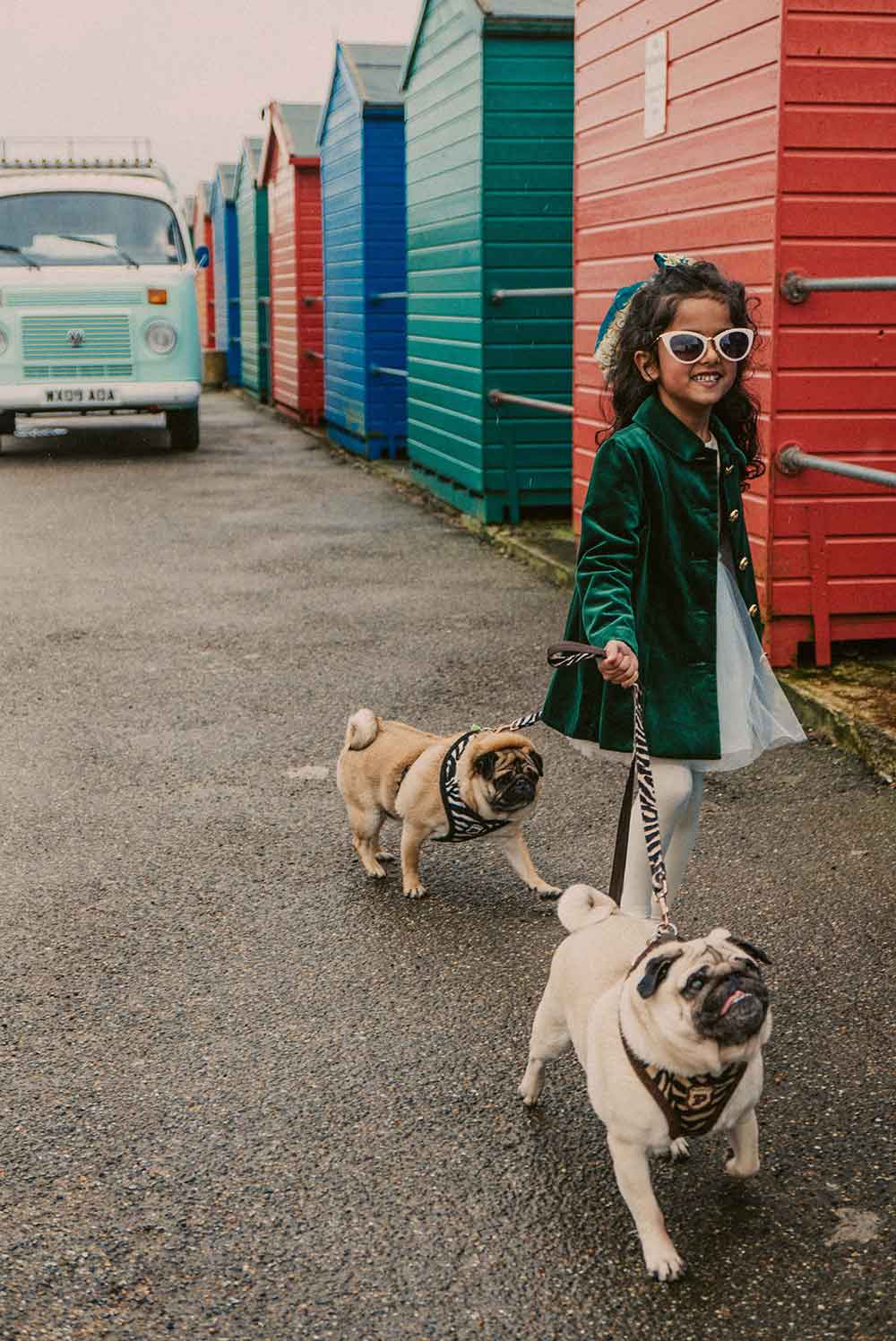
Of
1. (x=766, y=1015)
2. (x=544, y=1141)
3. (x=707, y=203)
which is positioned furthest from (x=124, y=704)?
(x=766, y=1015)

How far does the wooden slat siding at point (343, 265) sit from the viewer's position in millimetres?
15164

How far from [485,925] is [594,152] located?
5579mm

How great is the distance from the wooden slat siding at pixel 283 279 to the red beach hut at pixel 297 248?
0.4 inches

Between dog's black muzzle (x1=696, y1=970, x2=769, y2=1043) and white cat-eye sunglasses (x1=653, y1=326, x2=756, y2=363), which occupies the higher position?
white cat-eye sunglasses (x1=653, y1=326, x2=756, y2=363)

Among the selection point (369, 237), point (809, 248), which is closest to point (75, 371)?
point (369, 237)

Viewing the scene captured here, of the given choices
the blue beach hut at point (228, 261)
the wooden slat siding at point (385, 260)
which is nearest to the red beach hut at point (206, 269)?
the blue beach hut at point (228, 261)

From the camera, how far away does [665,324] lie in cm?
340

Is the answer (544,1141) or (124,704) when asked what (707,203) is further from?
(544,1141)

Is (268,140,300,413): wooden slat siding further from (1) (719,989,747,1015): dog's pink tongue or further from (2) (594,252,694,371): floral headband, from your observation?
(1) (719,989,747,1015): dog's pink tongue

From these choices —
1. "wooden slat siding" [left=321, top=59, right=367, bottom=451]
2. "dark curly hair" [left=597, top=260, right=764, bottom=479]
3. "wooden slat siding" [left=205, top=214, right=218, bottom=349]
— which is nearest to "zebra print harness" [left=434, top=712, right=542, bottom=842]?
"dark curly hair" [left=597, top=260, right=764, bottom=479]

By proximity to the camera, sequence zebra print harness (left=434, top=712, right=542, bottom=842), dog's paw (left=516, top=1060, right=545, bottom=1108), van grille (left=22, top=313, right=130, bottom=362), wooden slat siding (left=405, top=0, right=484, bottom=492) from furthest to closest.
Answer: van grille (left=22, top=313, right=130, bottom=362), wooden slat siding (left=405, top=0, right=484, bottom=492), zebra print harness (left=434, top=712, right=542, bottom=842), dog's paw (left=516, top=1060, right=545, bottom=1108)

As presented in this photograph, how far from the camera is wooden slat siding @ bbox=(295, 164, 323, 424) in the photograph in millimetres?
19062

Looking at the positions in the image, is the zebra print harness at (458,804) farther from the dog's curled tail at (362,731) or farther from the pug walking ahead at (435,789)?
the dog's curled tail at (362,731)

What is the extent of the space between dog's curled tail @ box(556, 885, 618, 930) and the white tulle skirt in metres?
0.48
